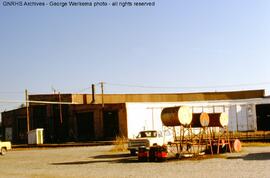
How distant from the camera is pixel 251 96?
243ft

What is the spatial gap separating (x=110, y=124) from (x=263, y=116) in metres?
22.7

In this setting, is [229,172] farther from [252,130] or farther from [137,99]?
[137,99]

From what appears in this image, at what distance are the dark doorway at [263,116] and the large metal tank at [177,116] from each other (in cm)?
4084

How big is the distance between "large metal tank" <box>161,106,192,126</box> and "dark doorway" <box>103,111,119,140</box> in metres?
31.2

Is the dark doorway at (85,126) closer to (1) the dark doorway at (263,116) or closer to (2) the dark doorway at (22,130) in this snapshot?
(2) the dark doorway at (22,130)

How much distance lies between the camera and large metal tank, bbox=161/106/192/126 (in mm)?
27727

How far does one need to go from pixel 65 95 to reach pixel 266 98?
28.8 m

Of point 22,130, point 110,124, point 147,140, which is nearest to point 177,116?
point 147,140

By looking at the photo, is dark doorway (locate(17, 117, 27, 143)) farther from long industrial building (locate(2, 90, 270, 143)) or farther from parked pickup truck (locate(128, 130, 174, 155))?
parked pickup truck (locate(128, 130, 174, 155))

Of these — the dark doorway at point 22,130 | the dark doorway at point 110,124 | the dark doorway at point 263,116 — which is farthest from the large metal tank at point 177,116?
the dark doorway at point 22,130

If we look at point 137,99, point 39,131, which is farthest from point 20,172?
point 137,99

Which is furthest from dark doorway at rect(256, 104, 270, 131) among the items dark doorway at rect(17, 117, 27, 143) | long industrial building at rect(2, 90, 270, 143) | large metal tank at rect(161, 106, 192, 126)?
large metal tank at rect(161, 106, 192, 126)

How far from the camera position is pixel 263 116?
6675 cm

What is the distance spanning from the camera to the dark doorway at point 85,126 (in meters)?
60.8
